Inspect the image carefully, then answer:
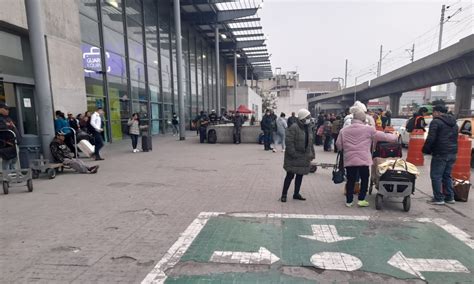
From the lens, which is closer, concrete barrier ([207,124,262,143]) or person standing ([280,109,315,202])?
person standing ([280,109,315,202])

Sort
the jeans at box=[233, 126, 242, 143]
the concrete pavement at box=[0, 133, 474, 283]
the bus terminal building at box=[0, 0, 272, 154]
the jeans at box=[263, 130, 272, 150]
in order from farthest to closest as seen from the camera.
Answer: the jeans at box=[233, 126, 242, 143], the jeans at box=[263, 130, 272, 150], the bus terminal building at box=[0, 0, 272, 154], the concrete pavement at box=[0, 133, 474, 283]

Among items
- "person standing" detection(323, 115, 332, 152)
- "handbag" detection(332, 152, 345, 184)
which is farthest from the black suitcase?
"handbag" detection(332, 152, 345, 184)

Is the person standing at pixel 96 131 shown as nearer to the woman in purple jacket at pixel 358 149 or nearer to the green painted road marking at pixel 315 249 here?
the green painted road marking at pixel 315 249

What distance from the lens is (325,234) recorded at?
420 cm

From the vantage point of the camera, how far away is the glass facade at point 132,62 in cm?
1403

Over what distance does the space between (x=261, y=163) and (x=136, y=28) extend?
13468 mm

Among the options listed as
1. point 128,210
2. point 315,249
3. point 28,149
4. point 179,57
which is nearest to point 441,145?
point 315,249

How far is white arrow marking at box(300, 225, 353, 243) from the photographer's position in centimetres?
402

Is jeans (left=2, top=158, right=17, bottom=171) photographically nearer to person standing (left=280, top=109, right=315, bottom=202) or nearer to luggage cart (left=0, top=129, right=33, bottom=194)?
luggage cart (left=0, top=129, right=33, bottom=194)

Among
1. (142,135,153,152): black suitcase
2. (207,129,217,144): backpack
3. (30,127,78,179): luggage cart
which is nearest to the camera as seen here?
(30,127,78,179): luggage cart

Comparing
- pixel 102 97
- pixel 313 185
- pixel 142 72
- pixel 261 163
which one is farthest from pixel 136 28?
pixel 313 185

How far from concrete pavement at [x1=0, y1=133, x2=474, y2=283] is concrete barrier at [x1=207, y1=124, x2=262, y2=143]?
7.42 metres

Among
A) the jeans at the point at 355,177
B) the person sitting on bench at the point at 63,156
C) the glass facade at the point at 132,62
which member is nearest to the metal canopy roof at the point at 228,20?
the glass facade at the point at 132,62

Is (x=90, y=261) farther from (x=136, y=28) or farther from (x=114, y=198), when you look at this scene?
(x=136, y=28)
